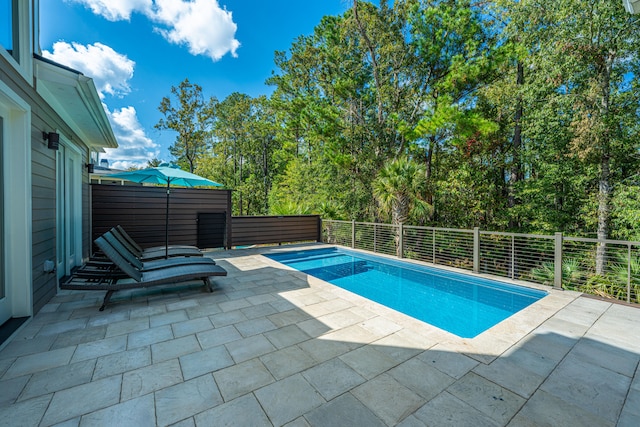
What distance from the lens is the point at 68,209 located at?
5141mm

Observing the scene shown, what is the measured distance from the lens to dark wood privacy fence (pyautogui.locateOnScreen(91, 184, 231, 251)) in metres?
7.29

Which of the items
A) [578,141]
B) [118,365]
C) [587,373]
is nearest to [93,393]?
[118,365]

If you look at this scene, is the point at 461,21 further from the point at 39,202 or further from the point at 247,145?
the point at 247,145

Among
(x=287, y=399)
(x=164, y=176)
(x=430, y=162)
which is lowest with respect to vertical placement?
(x=287, y=399)

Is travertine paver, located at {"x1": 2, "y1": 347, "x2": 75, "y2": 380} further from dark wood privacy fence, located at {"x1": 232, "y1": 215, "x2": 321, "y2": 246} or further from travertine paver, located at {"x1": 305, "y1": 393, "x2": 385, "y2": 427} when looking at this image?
dark wood privacy fence, located at {"x1": 232, "y1": 215, "x2": 321, "y2": 246}

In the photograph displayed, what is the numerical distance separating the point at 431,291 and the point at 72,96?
22.6ft

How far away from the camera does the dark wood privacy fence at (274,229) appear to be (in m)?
9.27

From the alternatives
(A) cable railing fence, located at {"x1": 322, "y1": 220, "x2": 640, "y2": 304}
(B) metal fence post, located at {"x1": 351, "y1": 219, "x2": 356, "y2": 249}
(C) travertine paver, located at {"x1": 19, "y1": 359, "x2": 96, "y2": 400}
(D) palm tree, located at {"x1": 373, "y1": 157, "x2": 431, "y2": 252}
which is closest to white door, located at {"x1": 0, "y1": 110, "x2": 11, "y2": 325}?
(C) travertine paver, located at {"x1": 19, "y1": 359, "x2": 96, "y2": 400}

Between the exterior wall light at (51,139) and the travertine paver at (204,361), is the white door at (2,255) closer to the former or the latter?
the exterior wall light at (51,139)

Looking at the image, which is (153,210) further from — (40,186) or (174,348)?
(174,348)

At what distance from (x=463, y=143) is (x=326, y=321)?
33.7 feet

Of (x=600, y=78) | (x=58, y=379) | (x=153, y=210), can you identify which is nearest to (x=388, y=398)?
(x=58, y=379)

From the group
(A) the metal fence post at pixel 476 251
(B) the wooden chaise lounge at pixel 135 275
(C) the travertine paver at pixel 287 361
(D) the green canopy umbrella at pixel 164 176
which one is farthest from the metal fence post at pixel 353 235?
(C) the travertine paver at pixel 287 361

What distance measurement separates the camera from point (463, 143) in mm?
10945
